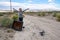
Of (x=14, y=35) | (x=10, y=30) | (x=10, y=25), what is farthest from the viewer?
(x=10, y=25)

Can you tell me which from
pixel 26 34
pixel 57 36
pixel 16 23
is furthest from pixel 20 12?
pixel 57 36

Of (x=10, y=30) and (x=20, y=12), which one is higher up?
(x=20, y=12)

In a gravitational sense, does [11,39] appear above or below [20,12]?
below

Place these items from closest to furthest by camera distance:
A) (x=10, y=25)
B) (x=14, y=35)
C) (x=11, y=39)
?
(x=11, y=39) → (x=14, y=35) → (x=10, y=25)

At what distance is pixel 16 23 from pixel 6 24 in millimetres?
1517

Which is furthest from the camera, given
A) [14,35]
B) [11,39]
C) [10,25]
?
[10,25]

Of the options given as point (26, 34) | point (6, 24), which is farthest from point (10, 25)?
point (26, 34)

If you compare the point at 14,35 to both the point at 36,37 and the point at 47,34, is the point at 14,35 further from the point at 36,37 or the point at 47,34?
the point at 47,34

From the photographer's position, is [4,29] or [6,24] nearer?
[4,29]

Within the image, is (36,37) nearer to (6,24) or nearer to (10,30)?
(10,30)

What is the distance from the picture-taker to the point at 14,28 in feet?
76.5

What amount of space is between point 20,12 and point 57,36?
506 cm

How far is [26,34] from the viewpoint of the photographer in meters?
21.7

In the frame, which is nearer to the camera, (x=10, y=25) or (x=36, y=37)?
(x=36, y=37)
